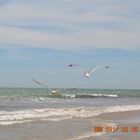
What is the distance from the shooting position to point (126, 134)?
19391 mm

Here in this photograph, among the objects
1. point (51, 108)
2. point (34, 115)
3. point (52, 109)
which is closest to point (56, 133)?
point (34, 115)

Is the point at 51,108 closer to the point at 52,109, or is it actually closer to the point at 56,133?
the point at 52,109

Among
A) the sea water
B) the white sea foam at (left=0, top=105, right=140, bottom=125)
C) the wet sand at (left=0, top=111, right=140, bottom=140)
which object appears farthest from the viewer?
the sea water

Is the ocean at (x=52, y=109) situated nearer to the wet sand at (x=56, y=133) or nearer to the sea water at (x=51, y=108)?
the sea water at (x=51, y=108)

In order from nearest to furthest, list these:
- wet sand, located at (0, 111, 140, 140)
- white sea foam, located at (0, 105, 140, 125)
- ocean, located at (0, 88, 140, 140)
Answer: wet sand, located at (0, 111, 140, 140)
white sea foam, located at (0, 105, 140, 125)
ocean, located at (0, 88, 140, 140)

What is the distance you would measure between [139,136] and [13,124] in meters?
7.45

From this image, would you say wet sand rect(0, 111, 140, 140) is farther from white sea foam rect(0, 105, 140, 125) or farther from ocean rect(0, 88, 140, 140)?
white sea foam rect(0, 105, 140, 125)

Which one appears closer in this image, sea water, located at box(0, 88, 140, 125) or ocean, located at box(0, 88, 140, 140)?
ocean, located at box(0, 88, 140, 140)

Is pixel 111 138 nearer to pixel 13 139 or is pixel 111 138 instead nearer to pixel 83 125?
pixel 13 139

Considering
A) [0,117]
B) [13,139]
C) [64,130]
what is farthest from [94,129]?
[0,117]

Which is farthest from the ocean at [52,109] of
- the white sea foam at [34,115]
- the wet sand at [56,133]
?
the wet sand at [56,133]

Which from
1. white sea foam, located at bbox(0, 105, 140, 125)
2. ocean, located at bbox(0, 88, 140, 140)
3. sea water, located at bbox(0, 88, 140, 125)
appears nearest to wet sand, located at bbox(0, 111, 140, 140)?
ocean, located at bbox(0, 88, 140, 140)

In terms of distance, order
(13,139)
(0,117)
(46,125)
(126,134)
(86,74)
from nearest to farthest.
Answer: (13,139) < (126,134) < (86,74) < (46,125) < (0,117)

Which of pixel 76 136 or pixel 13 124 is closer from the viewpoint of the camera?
pixel 76 136
